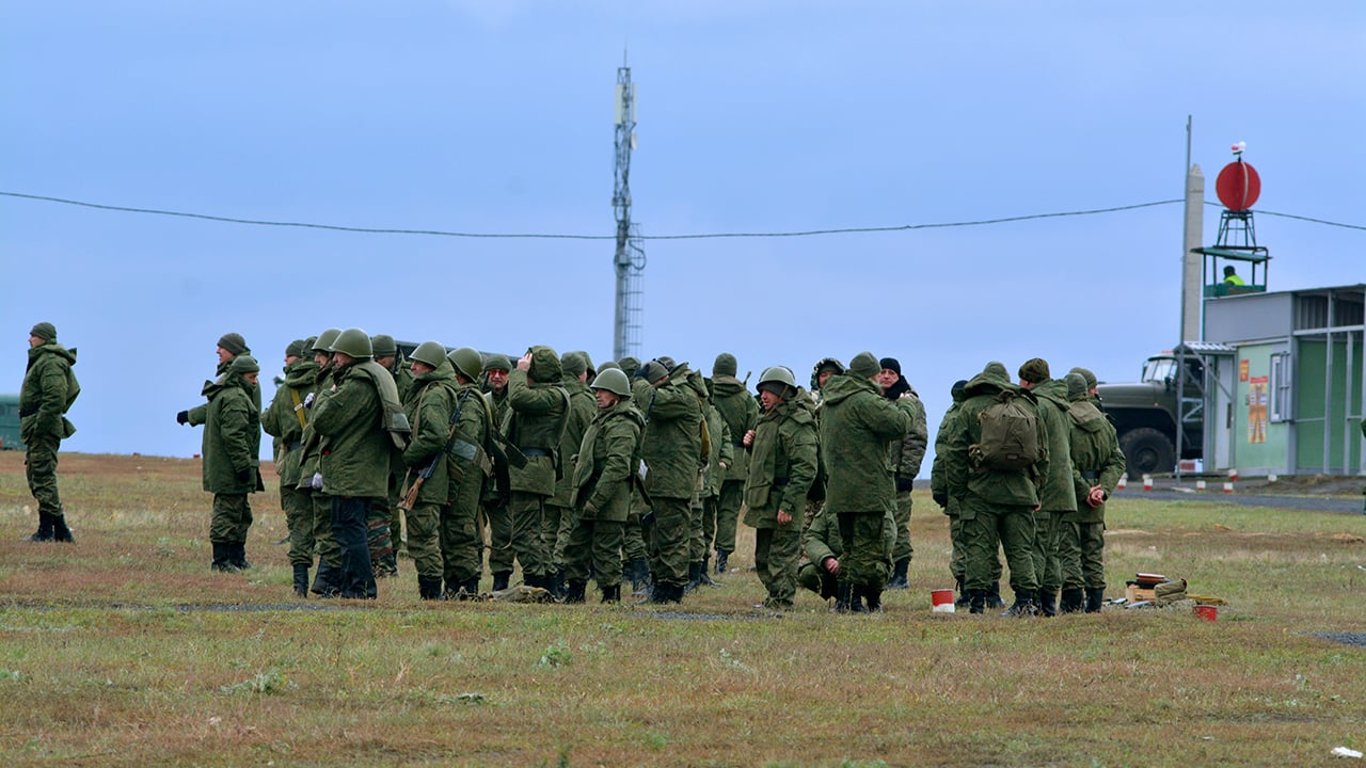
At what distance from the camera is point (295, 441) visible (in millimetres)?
19078

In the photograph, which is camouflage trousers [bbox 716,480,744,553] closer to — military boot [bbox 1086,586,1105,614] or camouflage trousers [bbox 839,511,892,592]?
military boot [bbox 1086,586,1105,614]

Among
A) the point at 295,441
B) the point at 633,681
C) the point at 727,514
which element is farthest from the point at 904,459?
the point at 633,681

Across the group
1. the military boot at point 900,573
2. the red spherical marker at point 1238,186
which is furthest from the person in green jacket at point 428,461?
the red spherical marker at point 1238,186

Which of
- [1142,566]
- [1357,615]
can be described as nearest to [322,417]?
[1357,615]

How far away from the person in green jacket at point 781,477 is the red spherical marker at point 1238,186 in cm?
4880

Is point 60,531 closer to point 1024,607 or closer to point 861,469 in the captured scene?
point 861,469

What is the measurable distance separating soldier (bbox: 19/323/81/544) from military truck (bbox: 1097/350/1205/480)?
36.5m

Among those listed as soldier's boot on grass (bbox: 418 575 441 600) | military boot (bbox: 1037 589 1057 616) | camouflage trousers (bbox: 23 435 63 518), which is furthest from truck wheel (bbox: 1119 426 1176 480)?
soldier's boot on grass (bbox: 418 575 441 600)

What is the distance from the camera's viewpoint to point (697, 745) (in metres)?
9.36

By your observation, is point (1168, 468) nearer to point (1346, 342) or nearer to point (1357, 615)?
point (1346, 342)

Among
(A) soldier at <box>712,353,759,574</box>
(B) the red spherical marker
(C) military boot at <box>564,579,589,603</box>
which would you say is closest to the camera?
(C) military boot at <box>564,579,589,603</box>

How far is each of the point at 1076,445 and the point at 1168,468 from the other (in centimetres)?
→ 3896

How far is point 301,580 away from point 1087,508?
21.2 feet

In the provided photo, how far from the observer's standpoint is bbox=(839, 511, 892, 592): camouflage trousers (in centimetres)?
1684
